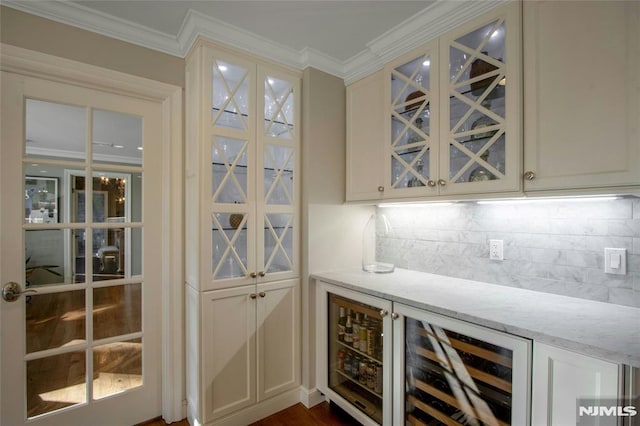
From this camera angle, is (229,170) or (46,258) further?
(229,170)

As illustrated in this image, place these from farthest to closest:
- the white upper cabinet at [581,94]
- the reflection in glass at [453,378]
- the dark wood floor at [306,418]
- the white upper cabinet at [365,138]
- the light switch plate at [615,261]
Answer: the white upper cabinet at [365,138], the dark wood floor at [306,418], the light switch plate at [615,261], the reflection in glass at [453,378], the white upper cabinet at [581,94]

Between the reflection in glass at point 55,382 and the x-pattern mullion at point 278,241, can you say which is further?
the x-pattern mullion at point 278,241

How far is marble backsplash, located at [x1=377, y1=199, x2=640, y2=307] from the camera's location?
1.35 metres

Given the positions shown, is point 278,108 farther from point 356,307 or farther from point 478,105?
point 356,307

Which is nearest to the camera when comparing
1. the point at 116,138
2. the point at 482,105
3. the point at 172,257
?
the point at 482,105

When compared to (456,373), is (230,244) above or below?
above

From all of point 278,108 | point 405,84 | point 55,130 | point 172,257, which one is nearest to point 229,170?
point 278,108

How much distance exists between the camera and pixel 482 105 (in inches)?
59.0

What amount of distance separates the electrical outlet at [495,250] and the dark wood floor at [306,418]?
137cm

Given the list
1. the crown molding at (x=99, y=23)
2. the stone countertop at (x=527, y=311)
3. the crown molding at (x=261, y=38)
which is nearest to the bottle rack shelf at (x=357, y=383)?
the stone countertop at (x=527, y=311)

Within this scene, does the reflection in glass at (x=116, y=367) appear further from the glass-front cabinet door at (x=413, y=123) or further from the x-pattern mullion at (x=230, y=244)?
the glass-front cabinet door at (x=413, y=123)

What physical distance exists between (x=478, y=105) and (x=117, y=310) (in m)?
2.39

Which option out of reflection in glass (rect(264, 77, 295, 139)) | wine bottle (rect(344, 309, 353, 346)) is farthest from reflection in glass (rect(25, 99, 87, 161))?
wine bottle (rect(344, 309, 353, 346))

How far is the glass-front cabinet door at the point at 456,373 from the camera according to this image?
1.16 meters
